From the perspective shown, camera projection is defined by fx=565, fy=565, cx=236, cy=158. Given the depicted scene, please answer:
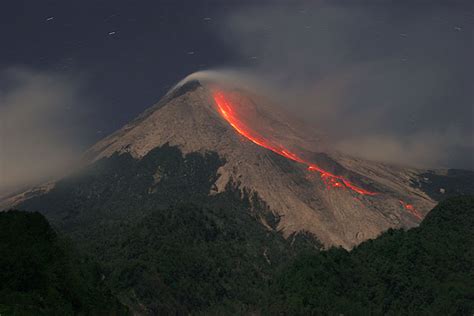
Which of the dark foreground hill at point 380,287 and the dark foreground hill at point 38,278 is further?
the dark foreground hill at point 380,287

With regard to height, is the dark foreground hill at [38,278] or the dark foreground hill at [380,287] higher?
the dark foreground hill at [38,278]

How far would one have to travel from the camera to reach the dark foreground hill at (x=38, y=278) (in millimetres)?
67938

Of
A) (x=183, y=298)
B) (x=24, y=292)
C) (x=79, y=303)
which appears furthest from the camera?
(x=183, y=298)

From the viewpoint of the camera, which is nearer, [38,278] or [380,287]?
[38,278]

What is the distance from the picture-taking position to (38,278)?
76875mm

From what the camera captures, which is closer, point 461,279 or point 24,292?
point 24,292

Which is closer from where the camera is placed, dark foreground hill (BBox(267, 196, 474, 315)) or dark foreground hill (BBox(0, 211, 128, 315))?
dark foreground hill (BBox(0, 211, 128, 315))

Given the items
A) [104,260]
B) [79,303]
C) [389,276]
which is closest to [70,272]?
Answer: [79,303]

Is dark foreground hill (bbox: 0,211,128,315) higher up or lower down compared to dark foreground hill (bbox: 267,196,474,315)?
higher up

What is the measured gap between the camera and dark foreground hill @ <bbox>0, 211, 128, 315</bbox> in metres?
67.9

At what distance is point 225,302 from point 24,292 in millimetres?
126620

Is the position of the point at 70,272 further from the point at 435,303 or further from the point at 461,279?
the point at 461,279

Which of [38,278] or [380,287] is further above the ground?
[38,278]

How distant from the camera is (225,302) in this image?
630ft
